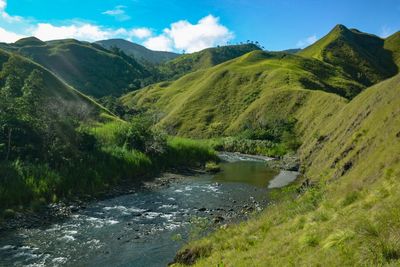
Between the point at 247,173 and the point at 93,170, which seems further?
the point at 247,173

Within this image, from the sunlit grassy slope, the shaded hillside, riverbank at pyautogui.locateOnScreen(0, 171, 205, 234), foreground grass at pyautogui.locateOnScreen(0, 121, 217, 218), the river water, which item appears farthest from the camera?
the shaded hillside

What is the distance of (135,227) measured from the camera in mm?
31594

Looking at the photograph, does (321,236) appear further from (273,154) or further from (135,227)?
(273,154)

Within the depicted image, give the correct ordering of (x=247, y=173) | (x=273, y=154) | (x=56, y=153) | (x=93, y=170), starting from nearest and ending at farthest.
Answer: (x=56, y=153)
(x=93, y=170)
(x=247, y=173)
(x=273, y=154)

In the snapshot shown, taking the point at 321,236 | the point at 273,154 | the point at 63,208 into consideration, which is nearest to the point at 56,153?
the point at 63,208

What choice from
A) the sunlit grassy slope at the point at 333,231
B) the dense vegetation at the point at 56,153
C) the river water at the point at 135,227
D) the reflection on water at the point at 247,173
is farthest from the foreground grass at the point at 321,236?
the reflection on water at the point at 247,173

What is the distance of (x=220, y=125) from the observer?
142m

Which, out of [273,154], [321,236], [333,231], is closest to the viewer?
[333,231]

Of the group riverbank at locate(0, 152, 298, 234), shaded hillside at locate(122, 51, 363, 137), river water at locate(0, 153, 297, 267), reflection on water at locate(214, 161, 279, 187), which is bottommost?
reflection on water at locate(214, 161, 279, 187)

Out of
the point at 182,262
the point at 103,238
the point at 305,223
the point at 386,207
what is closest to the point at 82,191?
the point at 103,238

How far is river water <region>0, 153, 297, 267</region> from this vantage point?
24.7 meters

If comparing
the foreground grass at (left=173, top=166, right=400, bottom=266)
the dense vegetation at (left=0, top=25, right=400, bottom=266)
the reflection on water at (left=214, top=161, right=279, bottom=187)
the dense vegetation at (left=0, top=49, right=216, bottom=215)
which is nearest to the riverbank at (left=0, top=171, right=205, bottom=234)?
the dense vegetation at (left=0, top=49, right=216, bottom=215)

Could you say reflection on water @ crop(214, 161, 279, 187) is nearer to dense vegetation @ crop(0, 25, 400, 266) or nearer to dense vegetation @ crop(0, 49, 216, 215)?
dense vegetation @ crop(0, 25, 400, 266)

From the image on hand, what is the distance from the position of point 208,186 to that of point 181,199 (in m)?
8.94
